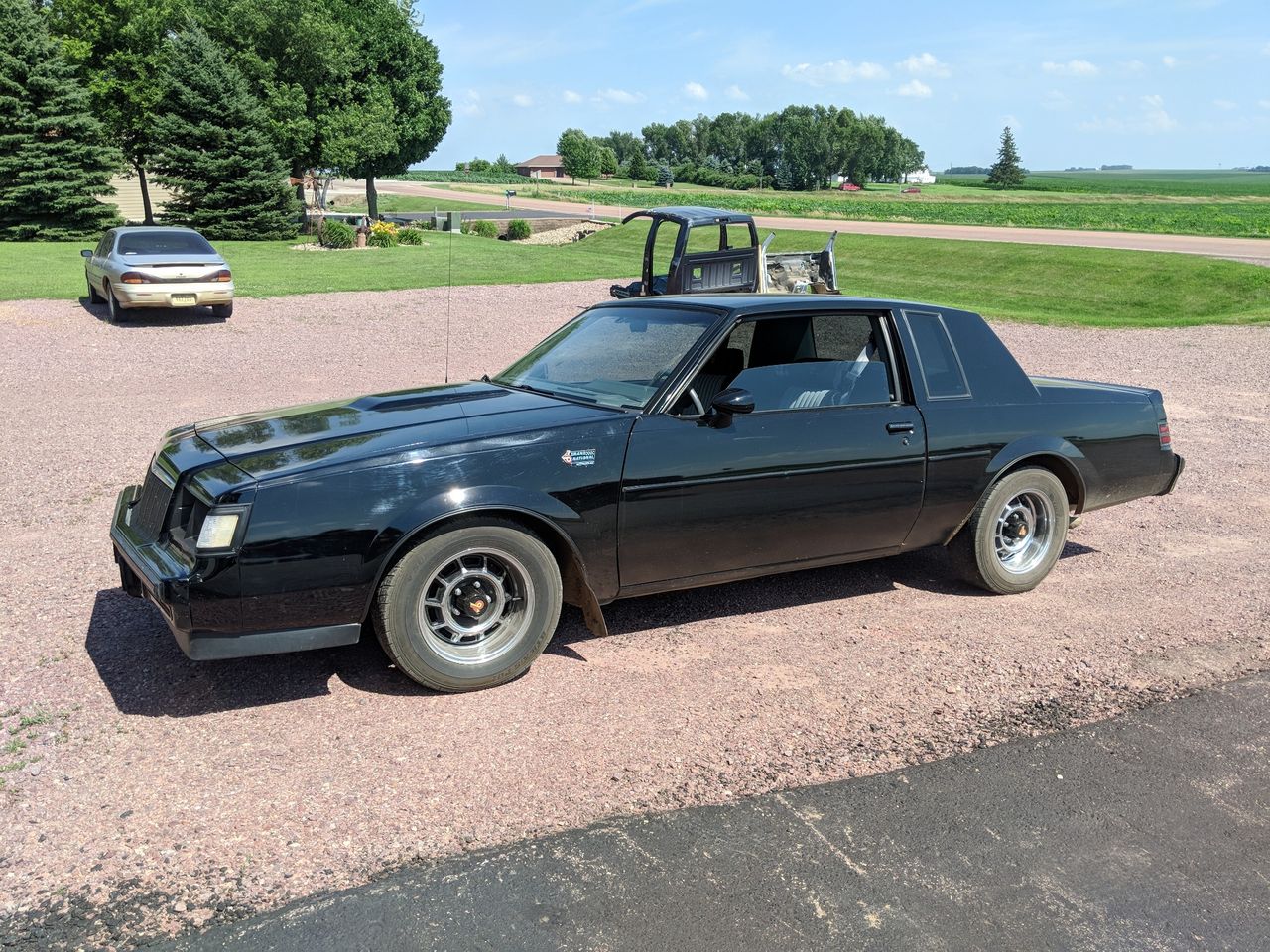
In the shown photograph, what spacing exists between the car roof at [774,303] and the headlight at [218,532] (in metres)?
2.46

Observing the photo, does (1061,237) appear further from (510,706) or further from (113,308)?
(510,706)

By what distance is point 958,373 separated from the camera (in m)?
5.79

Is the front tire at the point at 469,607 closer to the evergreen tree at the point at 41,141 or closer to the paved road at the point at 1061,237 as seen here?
the paved road at the point at 1061,237

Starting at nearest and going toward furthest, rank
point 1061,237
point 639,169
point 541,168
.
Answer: point 1061,237 → point 639,169 → point 541,168

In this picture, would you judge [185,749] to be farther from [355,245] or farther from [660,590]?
[355,245]

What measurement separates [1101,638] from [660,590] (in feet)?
7.15

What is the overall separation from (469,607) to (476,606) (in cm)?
3

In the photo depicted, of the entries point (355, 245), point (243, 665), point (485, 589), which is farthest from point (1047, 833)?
point (355, 245)

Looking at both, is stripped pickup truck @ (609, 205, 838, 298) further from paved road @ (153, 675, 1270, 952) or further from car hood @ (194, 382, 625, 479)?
paved road @ (153, 675, 1270, 952)

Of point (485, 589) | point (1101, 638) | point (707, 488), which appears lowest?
point (1101, 638)

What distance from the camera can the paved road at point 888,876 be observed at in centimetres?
302

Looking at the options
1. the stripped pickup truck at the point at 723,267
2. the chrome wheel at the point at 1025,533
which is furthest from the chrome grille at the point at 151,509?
the stripped pickup truck at the point at 723,267

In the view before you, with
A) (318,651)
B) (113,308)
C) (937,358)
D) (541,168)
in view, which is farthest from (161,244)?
(541,168)

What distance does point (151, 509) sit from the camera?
187 inches
